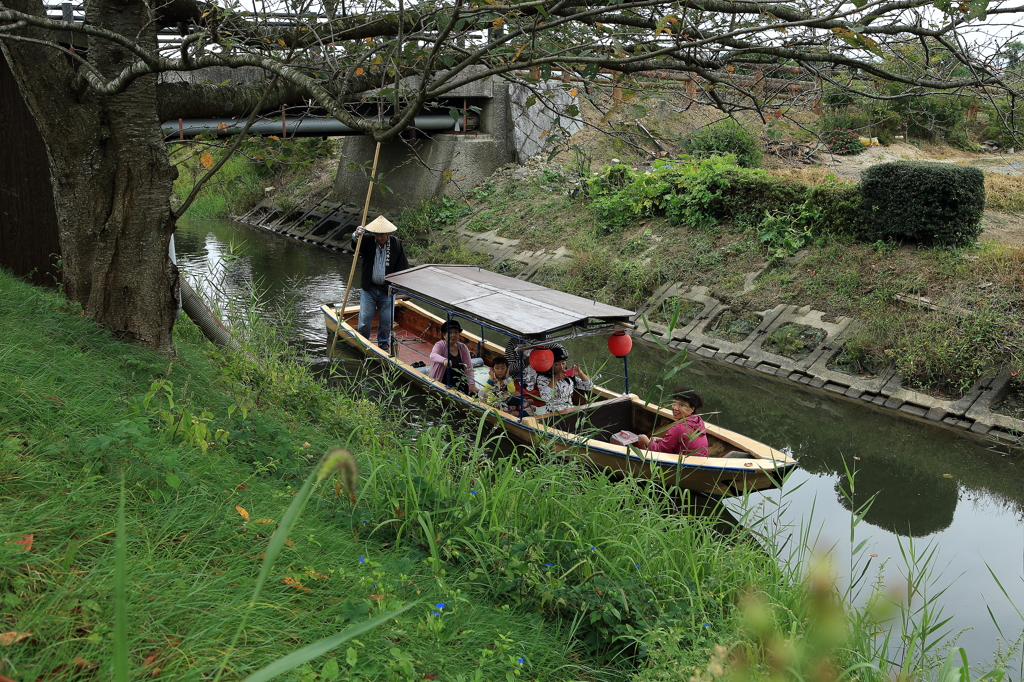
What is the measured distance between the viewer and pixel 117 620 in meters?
1.04

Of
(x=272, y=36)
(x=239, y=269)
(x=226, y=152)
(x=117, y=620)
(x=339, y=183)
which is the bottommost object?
(x=239, y=269)

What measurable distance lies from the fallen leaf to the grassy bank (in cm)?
1098

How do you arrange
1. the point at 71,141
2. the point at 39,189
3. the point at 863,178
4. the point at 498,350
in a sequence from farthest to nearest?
the point at 863,178, the point at 498,350, the point at 39,189, the point at 71,141

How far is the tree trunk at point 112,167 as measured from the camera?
5.89m

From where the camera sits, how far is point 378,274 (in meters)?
11.9

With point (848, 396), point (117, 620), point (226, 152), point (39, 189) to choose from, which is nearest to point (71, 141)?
point (226, 152)

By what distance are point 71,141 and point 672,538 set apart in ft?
17.6

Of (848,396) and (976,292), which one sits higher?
(976,292)

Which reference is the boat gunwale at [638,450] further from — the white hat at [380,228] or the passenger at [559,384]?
the white hat at [380,228]

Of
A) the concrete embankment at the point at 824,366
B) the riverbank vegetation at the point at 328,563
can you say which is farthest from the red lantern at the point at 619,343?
the riverbank vegetation at the point at 328,563

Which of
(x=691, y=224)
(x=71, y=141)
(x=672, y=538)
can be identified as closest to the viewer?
(x=672, y=538)

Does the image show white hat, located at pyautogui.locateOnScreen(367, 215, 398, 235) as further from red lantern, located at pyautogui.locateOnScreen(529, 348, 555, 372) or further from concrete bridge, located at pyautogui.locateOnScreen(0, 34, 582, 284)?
red lantern, located at pyautogui.locateOnScreen(529, 348, 555, 372)

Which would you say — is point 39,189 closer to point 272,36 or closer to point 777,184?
point 272,36

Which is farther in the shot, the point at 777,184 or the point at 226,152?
the point at 777,184
